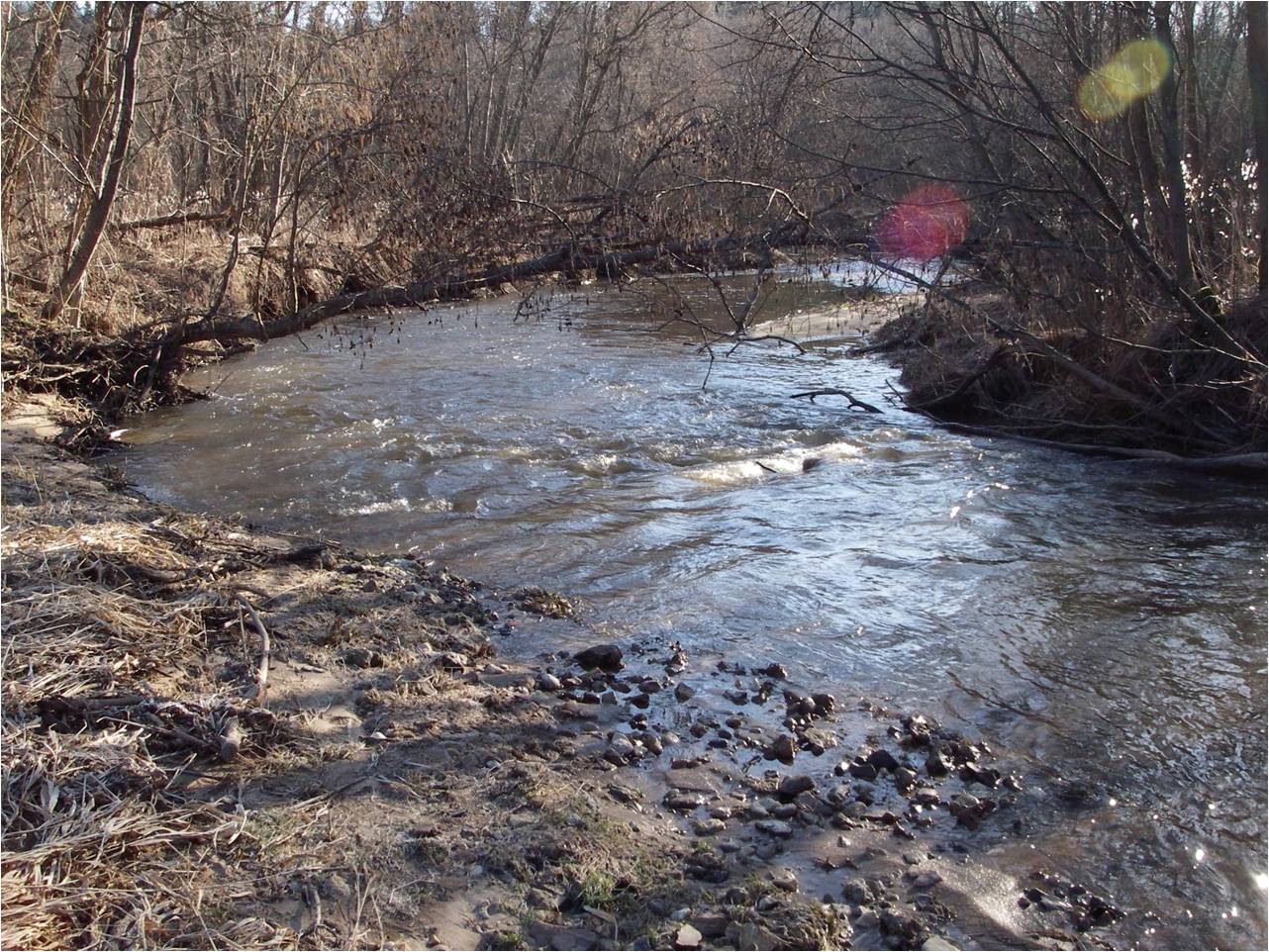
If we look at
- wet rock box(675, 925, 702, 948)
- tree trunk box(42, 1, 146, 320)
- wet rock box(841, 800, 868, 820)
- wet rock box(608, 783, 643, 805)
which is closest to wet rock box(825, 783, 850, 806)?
wet rock box(841, 800, 868, 820)

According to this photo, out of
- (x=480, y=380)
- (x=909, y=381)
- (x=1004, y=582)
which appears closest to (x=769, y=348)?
(x=909, y=381)

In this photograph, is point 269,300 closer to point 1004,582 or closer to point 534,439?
point 534,439

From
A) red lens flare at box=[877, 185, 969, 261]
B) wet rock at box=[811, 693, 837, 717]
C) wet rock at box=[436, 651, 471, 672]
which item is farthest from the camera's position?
red lens flare at box=[877, 185, 969, 261]

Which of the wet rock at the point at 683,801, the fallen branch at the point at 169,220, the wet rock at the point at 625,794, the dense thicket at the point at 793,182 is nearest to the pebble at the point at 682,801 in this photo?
the wet rock at the point at 683,801

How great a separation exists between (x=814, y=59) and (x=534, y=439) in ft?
14.2

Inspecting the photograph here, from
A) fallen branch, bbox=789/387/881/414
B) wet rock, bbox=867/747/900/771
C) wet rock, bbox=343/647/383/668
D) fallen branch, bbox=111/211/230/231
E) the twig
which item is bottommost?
wet rock, bbox=343/647/383/668

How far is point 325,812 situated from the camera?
11.4ft

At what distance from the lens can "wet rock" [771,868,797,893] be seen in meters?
3.41

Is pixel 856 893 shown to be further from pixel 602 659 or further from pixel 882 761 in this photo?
pixel 602 659

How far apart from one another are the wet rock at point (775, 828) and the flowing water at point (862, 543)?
0.84m

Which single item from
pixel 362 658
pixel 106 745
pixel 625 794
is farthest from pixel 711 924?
pixel 362 658

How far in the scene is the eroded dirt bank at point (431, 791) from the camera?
3.04 meters

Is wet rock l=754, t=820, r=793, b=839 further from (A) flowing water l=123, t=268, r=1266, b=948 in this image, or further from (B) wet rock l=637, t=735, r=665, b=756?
(A) flowing water l=123, t=268, r=1266, b=948

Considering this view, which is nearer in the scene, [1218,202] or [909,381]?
[1218,202]
